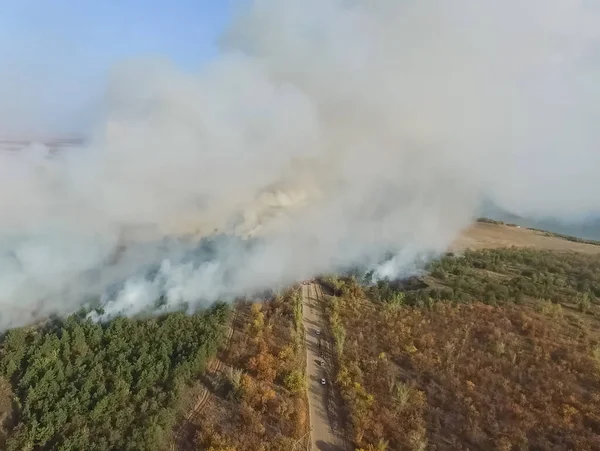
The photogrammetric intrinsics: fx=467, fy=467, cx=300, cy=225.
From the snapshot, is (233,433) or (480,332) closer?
(233,433)

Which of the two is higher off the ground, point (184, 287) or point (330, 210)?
point (330, 210)

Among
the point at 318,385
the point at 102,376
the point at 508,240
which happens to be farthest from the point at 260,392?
the point at 508,240

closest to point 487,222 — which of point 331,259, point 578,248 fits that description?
point 578,248

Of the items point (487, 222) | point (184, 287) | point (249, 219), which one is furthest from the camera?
point (487, 222)

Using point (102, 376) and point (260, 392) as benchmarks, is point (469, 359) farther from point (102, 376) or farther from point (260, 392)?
point (102, 376)

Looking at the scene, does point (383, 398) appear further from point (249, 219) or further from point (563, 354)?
point (249, 219)

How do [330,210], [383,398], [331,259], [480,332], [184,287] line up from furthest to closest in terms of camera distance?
[330,210]
[331,259]
[184,287]
[480,332]
[383,398]

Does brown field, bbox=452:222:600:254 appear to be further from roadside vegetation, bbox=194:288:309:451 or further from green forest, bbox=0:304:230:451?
green forest, bbox=0:304:230:451
